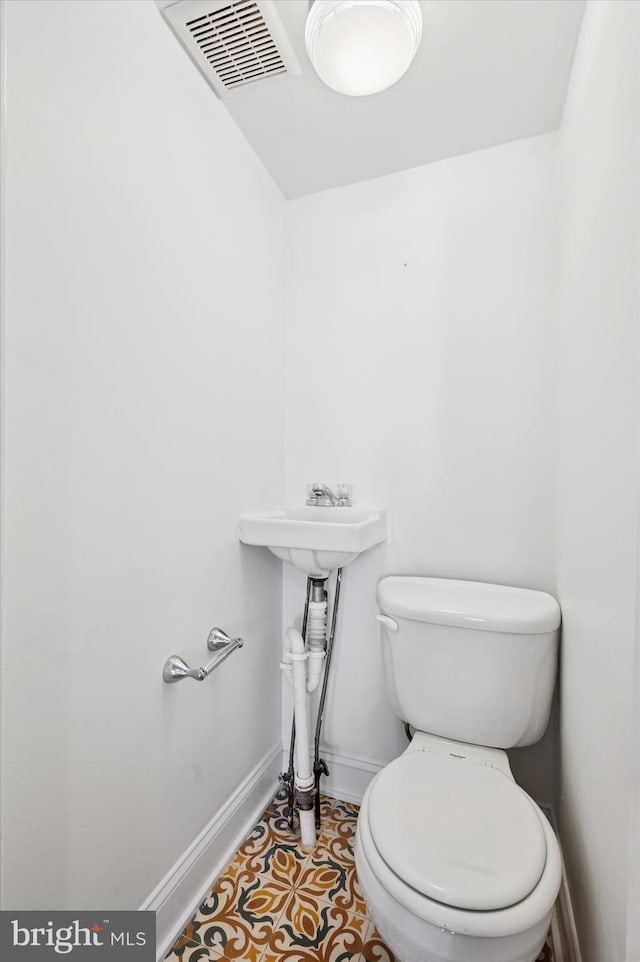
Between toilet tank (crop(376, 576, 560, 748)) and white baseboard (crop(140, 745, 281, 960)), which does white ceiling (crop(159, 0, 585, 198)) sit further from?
white baseboard (crop(140, 745, 281, 960))

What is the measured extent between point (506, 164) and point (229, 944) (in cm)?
227

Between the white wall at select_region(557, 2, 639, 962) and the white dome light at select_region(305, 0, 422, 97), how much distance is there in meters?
0.39

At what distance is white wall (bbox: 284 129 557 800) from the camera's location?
1322 mm

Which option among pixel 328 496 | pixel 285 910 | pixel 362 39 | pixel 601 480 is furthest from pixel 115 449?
pixel 285 910

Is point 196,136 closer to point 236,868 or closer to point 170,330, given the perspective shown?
point 170,330

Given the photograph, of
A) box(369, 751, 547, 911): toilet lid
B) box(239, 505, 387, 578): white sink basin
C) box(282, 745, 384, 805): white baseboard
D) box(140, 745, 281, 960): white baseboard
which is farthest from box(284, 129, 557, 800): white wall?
box(369, 751, 547, 911): toilet lid

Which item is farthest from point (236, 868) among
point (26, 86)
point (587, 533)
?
point (26, 86)

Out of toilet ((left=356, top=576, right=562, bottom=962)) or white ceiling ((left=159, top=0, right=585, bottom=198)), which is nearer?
toilet ((left=356, top=576, right=562, bottom=962))

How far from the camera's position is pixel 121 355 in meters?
0.89

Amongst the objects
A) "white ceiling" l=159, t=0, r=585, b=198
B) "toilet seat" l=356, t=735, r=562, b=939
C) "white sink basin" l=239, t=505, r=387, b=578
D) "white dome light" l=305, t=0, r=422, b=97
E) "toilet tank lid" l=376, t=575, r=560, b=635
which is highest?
"white ceiling" l=159, t=0, r=585, b=198

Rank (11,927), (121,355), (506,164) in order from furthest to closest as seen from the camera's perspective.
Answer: (506,164)
(121,355)
(11,927)

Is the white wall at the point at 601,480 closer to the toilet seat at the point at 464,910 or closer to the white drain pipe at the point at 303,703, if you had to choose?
the toilet seat at the point at 464,910

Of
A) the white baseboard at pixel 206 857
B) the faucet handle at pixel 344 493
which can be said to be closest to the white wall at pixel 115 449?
the white baseboard at pixel 206 857

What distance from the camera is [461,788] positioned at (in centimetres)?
98
